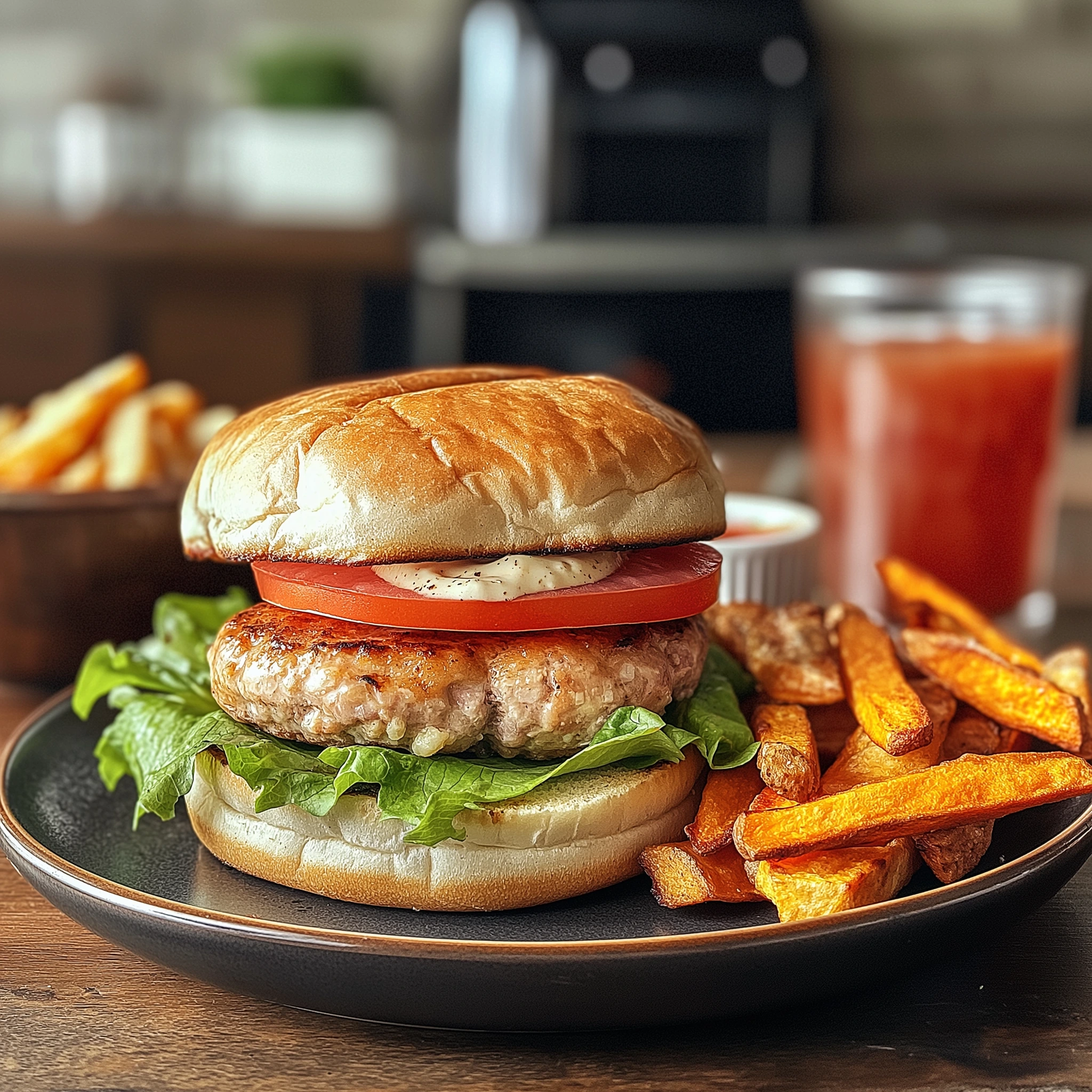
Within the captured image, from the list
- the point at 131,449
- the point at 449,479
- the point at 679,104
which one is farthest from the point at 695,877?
the point at 679,104

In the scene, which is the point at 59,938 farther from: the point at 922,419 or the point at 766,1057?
the point at 922,419

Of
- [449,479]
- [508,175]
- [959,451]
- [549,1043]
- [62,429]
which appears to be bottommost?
[549,1043]

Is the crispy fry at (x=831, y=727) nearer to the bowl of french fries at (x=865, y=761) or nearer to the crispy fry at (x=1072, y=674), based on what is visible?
the bowl of french fries at (x=865, y=761)

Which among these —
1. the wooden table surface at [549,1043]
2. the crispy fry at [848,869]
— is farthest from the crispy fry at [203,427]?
the crispy fry at [848,869]

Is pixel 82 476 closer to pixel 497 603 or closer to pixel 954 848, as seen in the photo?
pixel 497 603

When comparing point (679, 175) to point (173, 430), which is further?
point (679, 175)

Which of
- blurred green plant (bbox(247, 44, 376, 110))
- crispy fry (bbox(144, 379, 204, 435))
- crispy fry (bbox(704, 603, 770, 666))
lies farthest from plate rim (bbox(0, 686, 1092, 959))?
blurred green plant (bbox(247, 44, 376, 110))
